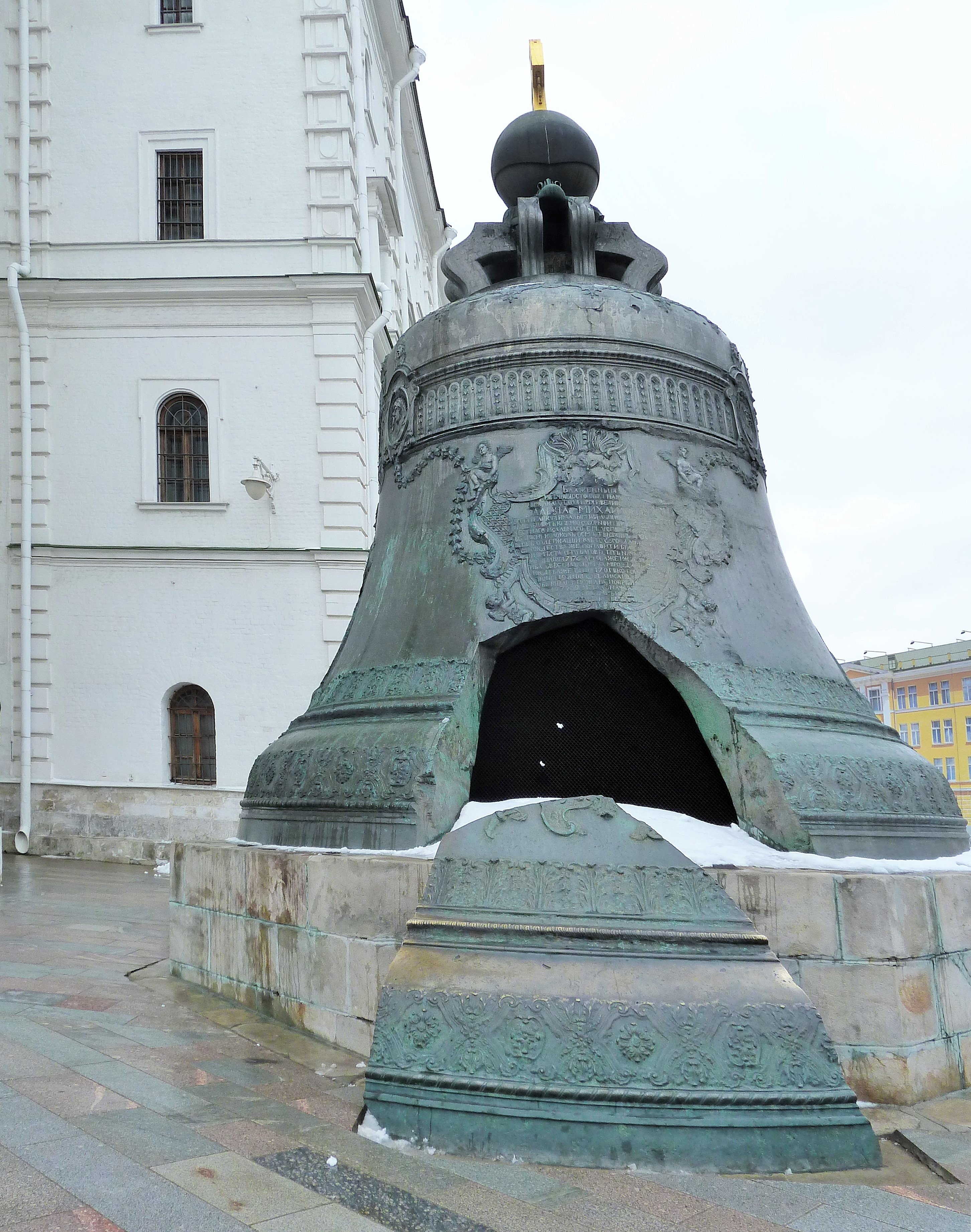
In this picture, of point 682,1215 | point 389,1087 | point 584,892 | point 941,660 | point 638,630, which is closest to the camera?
point 682,1215

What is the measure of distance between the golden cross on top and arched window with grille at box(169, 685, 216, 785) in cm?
1047

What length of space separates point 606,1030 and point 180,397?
1371 cm

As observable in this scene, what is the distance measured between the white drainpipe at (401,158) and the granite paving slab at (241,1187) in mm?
17391

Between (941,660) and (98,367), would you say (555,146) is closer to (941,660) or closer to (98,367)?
(98,367)

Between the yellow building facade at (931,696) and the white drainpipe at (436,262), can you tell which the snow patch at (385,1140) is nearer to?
the white drainpipe at (436,262)

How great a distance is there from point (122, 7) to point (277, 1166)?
55.9 ft

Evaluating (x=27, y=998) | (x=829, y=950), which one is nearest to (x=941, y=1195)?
(x=829, y=950)

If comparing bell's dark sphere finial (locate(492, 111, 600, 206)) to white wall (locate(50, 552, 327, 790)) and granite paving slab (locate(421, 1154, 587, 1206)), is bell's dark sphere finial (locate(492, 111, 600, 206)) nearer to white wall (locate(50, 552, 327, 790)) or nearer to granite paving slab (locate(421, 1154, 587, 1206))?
granite paving slab (locate(421, 1154, 587, 1206))

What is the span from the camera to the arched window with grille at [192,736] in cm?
1418

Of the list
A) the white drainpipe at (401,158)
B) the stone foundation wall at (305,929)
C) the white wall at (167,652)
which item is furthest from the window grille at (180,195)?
the stone foundation wall at (305,929)

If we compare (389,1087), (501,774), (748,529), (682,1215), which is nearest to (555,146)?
(748,529)

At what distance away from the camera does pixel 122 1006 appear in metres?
4.06

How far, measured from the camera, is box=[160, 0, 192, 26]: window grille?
52.5ft

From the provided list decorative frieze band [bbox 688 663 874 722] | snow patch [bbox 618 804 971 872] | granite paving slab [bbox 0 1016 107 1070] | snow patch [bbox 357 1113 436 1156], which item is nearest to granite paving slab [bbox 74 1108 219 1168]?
snow patch [bbox 357 1113 436 1156]
